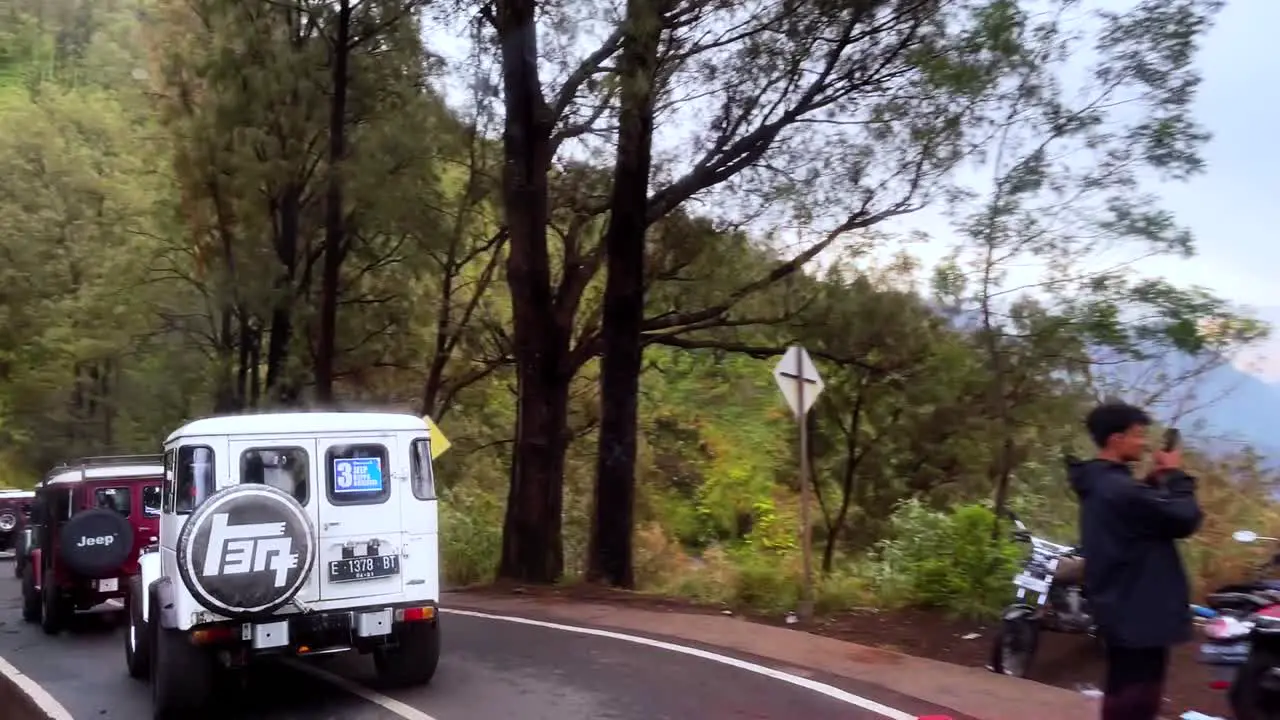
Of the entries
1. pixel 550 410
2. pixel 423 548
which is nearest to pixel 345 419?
pixel 423 548

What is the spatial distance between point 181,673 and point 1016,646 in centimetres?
663

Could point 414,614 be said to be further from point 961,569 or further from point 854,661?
point 961,569

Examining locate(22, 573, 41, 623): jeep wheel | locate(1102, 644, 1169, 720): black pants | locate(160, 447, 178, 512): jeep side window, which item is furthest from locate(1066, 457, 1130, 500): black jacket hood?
locate(22, 573, 41, 623): jeep wheel

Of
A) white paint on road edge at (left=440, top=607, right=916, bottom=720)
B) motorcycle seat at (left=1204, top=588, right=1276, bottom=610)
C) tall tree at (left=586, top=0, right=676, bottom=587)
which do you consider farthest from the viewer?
tall tree at (left=586, top=0, right=676, bottom=587)

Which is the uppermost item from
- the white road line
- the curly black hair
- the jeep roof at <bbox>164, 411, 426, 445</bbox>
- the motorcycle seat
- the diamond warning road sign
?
the diamond warning road sign

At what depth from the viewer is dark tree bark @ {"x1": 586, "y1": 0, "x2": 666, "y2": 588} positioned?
16.3 metres

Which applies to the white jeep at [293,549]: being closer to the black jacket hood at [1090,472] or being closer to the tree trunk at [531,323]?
the black jacket hood at [1090,472]

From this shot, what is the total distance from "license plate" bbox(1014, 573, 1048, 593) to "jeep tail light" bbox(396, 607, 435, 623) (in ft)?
16.6

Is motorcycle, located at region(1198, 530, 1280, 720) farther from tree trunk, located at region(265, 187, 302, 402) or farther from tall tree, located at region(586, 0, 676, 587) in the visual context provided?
tree trunk, located at region(265, 187, 302, 402)

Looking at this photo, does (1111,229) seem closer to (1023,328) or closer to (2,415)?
(1023,328)

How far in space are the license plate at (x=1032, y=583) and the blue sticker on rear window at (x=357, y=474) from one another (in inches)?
218

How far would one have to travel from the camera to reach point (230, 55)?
23.3 meters

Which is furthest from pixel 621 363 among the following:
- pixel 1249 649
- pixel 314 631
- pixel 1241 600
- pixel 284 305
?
pixel 284 305

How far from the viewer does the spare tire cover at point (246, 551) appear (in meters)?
7.89
